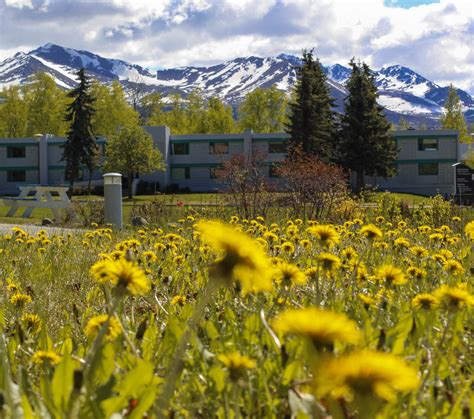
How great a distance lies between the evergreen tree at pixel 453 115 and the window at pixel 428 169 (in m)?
13.1

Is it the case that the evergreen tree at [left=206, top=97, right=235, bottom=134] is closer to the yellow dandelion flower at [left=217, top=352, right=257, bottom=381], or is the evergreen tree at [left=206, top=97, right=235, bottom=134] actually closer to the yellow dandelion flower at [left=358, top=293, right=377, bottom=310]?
the yellow dandelion flower at [left=358, top=293, right=377, bottom=310]

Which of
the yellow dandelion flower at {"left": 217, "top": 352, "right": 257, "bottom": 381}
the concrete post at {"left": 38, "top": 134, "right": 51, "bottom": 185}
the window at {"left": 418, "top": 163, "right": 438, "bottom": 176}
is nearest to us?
the yellow dandelion flower at {"left": 217, "top": 352, "right": 257, "bottom": 381}

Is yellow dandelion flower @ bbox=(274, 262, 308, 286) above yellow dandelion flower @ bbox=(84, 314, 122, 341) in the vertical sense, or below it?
above

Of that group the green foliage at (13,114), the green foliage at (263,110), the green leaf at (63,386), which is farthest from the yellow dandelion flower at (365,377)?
the green foliage at (263,110)

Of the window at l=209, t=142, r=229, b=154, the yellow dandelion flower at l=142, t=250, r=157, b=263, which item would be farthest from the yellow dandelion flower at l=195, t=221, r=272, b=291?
the window at l=209, t=142, r=229, b=154

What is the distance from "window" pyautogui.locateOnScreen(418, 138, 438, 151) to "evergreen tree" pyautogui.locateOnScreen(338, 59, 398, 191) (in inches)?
429

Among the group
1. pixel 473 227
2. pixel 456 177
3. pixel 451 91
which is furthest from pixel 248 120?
pixel 473 227

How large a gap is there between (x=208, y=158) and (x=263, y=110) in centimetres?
1512

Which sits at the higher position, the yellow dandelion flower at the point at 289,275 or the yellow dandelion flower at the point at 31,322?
the yellow dandelion flower at the point at 289,275

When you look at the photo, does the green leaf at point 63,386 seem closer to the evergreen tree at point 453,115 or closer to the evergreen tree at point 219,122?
the evergreen tree at point 219,122

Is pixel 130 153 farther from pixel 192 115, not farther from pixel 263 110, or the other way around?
pixel 263 110

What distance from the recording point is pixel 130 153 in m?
46.2

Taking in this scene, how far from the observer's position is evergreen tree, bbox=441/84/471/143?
6353cm

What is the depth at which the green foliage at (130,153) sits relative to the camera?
46.2 meters
